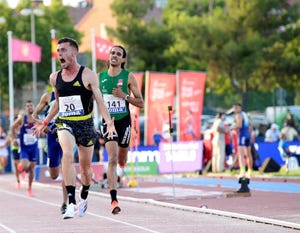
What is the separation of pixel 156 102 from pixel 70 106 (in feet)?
83.8

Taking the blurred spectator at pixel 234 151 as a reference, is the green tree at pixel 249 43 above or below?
above

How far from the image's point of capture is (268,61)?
52.8 m

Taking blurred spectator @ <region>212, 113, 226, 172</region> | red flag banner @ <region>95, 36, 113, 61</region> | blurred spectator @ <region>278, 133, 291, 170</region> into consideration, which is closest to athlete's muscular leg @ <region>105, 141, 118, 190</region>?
blurred spectator @ <region>278, 133, 291, 170</region>

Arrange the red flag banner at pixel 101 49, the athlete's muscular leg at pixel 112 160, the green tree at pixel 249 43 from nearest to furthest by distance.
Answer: the athlete's muscular leg at pixel 112 160 → the red flag banner at pixel 101 49 → the green tree at pixel 249 43

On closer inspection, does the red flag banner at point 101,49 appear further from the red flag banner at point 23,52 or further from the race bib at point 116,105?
the race bib at point 116,105

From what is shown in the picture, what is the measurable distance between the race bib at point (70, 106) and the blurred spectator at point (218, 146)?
19.3 meters

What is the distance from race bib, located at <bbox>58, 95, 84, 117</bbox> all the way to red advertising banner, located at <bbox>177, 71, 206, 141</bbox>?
2382 centimetres

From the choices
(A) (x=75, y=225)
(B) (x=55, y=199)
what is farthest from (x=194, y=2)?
(A) (x=75, y=225)

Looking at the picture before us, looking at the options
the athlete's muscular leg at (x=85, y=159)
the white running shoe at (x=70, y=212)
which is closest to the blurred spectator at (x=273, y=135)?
the athlete's muscular leg at (x=85, y=159)

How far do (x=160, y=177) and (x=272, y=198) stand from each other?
13.1 metres

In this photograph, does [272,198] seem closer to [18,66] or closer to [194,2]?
[18,66]

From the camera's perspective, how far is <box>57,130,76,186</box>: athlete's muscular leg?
45.0 ft

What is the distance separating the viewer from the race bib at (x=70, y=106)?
13.8 metres

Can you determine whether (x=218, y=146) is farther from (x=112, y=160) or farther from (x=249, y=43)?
(x=249, y=43)
